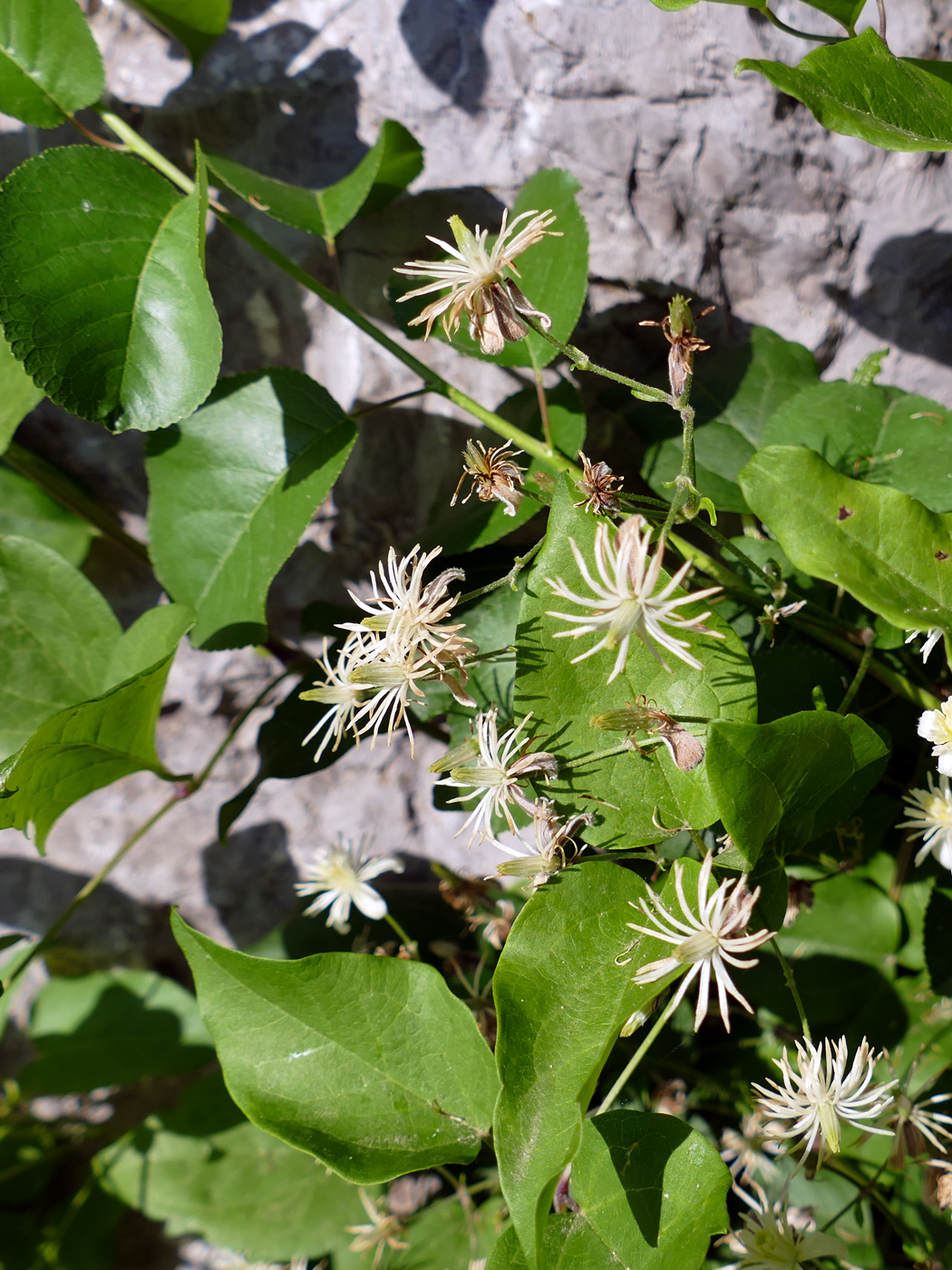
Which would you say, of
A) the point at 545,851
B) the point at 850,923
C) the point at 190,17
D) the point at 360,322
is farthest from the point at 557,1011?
the point at 190,17

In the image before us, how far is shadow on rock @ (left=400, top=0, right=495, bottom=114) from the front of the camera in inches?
39.3

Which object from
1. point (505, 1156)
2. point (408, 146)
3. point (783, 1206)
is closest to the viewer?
point (505, 1156)

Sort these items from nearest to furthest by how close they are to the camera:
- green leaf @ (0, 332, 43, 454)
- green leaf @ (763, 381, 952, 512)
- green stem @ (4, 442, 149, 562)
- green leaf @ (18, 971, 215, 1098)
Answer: green leaf @ (763, 381, 952, 512) → green leaf @ (0, 332, 43, 454) → green stem @ (4, 442, 149, 562) → green leaf @ (18, 971, 215, 1098)

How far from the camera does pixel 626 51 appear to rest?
95cm

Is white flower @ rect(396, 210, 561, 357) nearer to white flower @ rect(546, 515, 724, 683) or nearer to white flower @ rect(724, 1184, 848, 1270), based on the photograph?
white flower @ rect(546, 515, 724, 683)

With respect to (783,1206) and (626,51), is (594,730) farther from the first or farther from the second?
(626,51)

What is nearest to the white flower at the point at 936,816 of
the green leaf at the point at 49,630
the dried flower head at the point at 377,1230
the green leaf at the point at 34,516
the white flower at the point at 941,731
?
the white flower at the point at 941,731

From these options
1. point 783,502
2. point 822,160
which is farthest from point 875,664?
point 822,160

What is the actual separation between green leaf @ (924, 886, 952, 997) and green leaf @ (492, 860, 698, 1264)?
44cm

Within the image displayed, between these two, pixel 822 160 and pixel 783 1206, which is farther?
pixel 822 160

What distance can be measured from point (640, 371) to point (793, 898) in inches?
26.7

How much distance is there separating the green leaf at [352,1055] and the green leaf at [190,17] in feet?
3.18

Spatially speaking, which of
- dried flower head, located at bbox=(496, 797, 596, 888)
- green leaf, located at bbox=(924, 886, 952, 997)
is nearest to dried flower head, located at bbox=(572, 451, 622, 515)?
dried flower head, located at bbox=(496, 797, 596, 888)

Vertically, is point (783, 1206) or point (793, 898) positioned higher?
point (793, 898)
